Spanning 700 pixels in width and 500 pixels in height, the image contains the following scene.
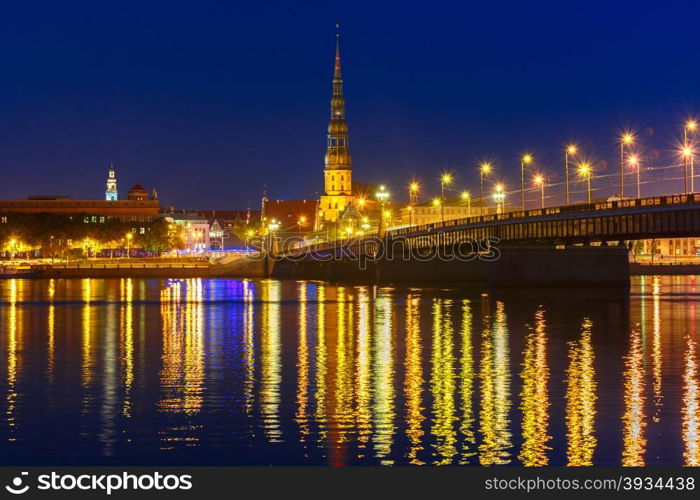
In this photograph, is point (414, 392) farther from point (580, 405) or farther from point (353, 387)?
point (580, 405)

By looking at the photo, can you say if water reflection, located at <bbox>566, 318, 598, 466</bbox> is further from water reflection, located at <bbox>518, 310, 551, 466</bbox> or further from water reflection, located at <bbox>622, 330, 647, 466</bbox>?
water reflection, located at <bbox>622, 330, 647, 466</bbox>

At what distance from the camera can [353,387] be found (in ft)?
124

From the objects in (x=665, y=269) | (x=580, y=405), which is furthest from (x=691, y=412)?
(x=665, y=269)

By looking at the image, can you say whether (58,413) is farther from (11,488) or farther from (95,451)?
(11,488)

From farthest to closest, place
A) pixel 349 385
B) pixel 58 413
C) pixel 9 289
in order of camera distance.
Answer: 1. pixel 9 289
2. pixel 349 385
3. pixel 58 413

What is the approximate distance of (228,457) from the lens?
26609 millimetres

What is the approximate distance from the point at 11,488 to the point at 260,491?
5.22 m

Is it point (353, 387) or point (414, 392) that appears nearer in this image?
point (414, 392)

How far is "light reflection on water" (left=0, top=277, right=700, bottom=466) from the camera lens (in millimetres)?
27453

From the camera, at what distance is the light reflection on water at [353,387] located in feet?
90.1

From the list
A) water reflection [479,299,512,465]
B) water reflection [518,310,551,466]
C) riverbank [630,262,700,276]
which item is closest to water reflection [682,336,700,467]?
water reflection [518,310,551,466]

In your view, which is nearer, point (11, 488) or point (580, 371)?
point (11, 488)

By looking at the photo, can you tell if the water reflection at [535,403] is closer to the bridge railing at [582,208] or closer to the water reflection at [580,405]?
the water reflection at [580,405]

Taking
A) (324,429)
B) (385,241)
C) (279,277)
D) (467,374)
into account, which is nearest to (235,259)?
(279,277)
